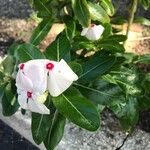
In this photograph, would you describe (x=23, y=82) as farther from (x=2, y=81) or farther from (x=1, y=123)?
(x=1, y=123)

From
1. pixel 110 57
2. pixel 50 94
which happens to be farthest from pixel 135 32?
pixel 50 94

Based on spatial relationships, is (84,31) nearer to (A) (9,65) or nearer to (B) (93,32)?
(B) (93,32)

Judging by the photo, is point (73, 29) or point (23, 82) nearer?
point (23, 82)

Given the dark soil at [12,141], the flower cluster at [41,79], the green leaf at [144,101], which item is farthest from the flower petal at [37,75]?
the dark soil at [12,141]

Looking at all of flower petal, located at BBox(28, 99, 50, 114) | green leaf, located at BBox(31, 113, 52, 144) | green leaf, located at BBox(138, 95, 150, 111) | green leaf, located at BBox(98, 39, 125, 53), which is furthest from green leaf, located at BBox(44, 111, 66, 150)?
green leaf, located at BBox(138, 95, 150, 111)

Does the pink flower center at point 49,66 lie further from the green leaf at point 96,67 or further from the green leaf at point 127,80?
the green leaf at point 127,80

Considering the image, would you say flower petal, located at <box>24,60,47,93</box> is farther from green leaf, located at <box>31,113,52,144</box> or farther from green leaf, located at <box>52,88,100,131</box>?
green leaf, located at <box>31,113,52,144</box>

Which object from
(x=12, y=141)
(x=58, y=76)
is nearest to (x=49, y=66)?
(x=58, y=76)
